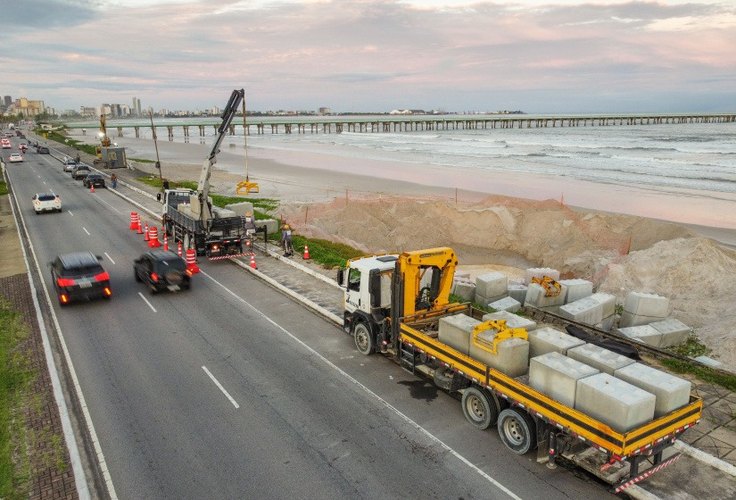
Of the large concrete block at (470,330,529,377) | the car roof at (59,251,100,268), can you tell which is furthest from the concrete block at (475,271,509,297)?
the car roof at (59,251,100,268)

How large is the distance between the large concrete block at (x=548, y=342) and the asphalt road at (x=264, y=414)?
2142mm

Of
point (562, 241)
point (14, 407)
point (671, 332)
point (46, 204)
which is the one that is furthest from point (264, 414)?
point (46, 204)

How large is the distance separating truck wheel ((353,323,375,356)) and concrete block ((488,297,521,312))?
533 centimetres

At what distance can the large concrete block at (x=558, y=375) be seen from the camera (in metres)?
9.50

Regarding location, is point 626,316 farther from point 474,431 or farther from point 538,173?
point 538,173

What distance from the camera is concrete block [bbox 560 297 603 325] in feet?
54.4

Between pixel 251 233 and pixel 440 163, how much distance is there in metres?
50.5

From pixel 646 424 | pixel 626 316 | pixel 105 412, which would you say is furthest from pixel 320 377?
pixel 626 316

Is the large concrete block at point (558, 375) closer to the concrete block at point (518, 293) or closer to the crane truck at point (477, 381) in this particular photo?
the crane truck at point (477, 381)

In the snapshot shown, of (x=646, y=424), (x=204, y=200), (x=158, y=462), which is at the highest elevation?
(x=204, y=200)

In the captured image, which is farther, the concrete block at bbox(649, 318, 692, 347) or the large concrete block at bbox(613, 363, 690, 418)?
the concrete block at bbox(649, 318, 692, 347)

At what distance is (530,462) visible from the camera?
1045cm

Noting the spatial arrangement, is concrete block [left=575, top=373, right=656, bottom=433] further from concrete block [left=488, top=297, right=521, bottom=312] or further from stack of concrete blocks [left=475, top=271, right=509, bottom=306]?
stack of concrete blocks [left=475, top=271, right=509, bottom=306]

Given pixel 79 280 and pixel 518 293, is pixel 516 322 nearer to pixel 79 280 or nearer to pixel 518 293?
pixel 518 293
